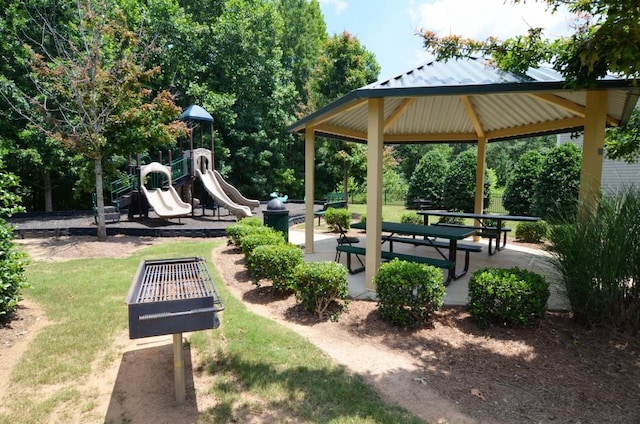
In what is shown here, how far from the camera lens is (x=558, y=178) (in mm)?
12625

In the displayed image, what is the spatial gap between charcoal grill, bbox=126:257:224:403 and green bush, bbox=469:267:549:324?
2.86 m

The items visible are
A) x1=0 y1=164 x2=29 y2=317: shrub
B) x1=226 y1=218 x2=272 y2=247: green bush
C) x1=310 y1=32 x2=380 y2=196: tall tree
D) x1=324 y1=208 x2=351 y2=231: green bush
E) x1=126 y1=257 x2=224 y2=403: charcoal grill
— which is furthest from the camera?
x1=310 y1=32 x2=380 y2=196: tall tree

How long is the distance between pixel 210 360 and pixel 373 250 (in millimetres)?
2816

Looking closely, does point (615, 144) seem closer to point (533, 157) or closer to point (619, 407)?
point (619, 407)

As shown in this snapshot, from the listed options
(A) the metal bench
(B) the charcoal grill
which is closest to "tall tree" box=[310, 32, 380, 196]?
(A) the metal bench

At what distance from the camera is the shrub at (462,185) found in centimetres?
1688

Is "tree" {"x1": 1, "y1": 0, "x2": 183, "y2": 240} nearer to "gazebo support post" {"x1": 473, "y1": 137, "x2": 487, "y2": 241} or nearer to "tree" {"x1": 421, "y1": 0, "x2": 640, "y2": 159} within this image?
"tree" {"x1": 421, "y1": 0, "x2": 640, "y2": 159}

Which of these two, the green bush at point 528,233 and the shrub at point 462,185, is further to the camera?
the shrub at point 462,185

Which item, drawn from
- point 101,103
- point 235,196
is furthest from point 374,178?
point 235,196

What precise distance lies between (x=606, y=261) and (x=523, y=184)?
12.7 meters

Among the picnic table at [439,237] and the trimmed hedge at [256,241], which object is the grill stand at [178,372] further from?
the picnic table at [439,237]

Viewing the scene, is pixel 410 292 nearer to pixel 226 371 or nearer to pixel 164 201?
pixel 226 371

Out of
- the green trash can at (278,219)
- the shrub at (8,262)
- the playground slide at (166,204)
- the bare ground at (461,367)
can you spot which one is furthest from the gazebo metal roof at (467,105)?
the playground slide at (166,204)

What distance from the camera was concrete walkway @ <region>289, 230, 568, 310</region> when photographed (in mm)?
4742
